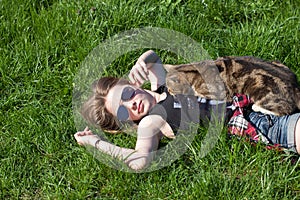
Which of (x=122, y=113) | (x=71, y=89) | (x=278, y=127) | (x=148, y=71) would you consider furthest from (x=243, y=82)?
(x=71, y=89)

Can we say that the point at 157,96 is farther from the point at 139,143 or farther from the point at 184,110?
the point at 139,143

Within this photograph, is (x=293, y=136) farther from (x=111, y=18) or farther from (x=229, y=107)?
(x=111, y=18)

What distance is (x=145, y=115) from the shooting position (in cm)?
373

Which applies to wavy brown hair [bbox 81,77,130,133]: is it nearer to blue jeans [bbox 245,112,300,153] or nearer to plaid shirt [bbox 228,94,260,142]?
plaid shirt [bbox 228,94,260,142]

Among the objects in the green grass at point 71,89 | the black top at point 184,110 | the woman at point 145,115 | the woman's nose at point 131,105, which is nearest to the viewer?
the green grass at point 71,89

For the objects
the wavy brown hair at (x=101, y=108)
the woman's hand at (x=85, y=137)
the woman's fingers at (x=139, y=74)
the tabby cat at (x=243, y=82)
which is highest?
the tabby cat at (x=243, y=82)

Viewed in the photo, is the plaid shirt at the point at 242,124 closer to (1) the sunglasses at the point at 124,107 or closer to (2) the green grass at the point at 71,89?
(2) the green grass at the point at 71,89

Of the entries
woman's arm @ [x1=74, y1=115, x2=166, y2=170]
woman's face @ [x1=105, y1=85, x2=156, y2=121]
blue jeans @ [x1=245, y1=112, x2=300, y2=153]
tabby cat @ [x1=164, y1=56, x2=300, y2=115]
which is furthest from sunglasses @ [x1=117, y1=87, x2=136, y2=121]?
blue jeans @ [x1=245, y1=112, x2=300, y2=153]

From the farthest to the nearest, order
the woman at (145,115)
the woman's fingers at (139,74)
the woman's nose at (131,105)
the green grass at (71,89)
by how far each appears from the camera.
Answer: the woman's fingers at (139,74) → the woman's nose at (131,105) → the woman at (145,115) → the green grass at (71,89)

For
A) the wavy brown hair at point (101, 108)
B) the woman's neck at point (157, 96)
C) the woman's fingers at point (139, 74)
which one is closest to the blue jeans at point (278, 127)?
the woman's neck at point (157, 96)

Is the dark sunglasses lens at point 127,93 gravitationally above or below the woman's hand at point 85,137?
above

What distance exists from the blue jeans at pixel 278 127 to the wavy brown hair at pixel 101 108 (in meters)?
0.90

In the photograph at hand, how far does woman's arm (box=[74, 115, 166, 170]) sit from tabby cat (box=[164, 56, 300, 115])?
11.5 inches

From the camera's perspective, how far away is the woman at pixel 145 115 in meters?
3.44
